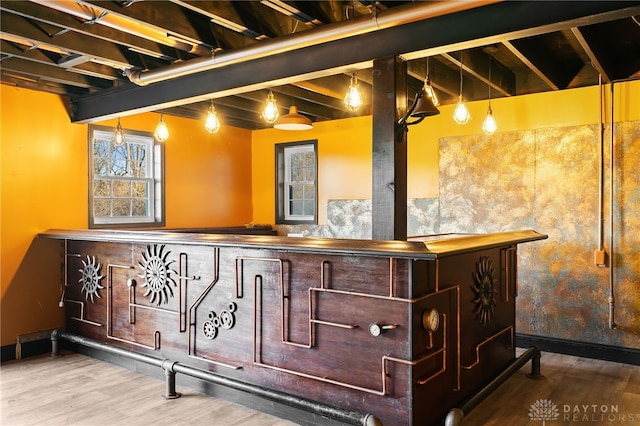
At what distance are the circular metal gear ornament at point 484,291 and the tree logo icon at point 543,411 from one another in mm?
642

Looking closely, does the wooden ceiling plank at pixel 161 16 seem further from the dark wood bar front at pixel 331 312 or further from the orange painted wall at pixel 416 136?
the orange painted wall at pixel 416 136

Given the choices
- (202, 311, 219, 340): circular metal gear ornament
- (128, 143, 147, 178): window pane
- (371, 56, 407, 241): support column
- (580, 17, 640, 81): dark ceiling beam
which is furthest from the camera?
(128, 143, 147, 178): window pane

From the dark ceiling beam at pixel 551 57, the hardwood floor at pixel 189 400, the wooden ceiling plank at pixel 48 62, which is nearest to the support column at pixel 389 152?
the dark ceiling beam at pixel 551 57

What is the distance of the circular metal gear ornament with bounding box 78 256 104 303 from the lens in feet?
15.1

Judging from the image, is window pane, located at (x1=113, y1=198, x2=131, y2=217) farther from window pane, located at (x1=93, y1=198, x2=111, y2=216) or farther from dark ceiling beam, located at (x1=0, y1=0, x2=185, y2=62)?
dark ceiling beam, located at (x1=0, y1=0, x2=185, y2=62)

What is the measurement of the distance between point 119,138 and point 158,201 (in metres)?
1.13

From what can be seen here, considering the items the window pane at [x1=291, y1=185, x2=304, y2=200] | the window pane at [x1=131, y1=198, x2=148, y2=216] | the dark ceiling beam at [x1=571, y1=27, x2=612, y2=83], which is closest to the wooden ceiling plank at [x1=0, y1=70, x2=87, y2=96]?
the window pane at [x1=131, y1=198, x2=148, y2=216]

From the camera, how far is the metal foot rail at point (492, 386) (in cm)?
280

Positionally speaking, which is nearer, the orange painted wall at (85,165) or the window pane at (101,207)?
the orange painted wall at (85,165)

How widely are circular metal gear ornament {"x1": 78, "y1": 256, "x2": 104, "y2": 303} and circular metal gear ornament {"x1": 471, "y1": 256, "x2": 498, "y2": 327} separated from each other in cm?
327

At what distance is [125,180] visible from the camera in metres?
5.83

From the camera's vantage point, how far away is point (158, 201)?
6156 mm

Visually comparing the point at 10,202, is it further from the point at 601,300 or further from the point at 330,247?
the point at 601,300

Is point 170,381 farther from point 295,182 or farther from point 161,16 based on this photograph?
point 295,182
